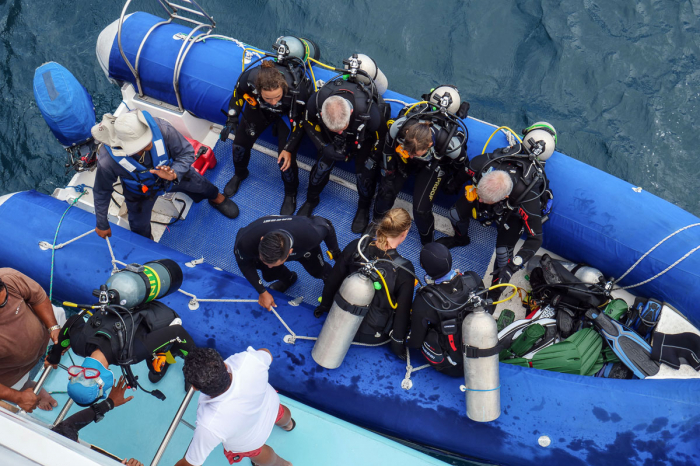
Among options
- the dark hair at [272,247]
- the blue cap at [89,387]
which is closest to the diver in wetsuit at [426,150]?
the dark hair at [272,247]

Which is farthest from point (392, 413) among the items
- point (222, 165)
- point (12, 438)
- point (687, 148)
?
point (687, 148)

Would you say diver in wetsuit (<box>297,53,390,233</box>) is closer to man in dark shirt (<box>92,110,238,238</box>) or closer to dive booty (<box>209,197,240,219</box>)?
dive booty (<box>209,197,240,219</box>)

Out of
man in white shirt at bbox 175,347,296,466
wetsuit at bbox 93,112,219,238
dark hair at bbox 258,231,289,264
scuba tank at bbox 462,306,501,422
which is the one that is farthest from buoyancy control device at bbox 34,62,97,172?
scuba tank at bbox 462,306,501,422

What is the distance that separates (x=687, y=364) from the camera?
8.96ft

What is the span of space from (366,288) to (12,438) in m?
1.43

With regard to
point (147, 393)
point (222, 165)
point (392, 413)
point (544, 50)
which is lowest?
point (147, 393)

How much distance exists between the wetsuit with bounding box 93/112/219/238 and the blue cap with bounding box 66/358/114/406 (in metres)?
1.17

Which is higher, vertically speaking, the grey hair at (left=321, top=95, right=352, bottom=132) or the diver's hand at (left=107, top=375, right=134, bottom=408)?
the grey hair at (left=321, top=95, right=352, bottom=132)

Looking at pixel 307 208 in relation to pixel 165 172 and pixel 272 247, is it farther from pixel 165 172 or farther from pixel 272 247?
pixel 272 247

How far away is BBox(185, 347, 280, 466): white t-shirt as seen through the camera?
1.85m

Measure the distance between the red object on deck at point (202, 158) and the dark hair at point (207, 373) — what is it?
82.4 inches

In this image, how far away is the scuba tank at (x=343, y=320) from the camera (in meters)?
2.30

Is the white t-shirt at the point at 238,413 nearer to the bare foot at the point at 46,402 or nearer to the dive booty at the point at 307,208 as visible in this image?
the bare foot at the point at 46,402

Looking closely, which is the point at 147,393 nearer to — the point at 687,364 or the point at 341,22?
the point at 687,364
